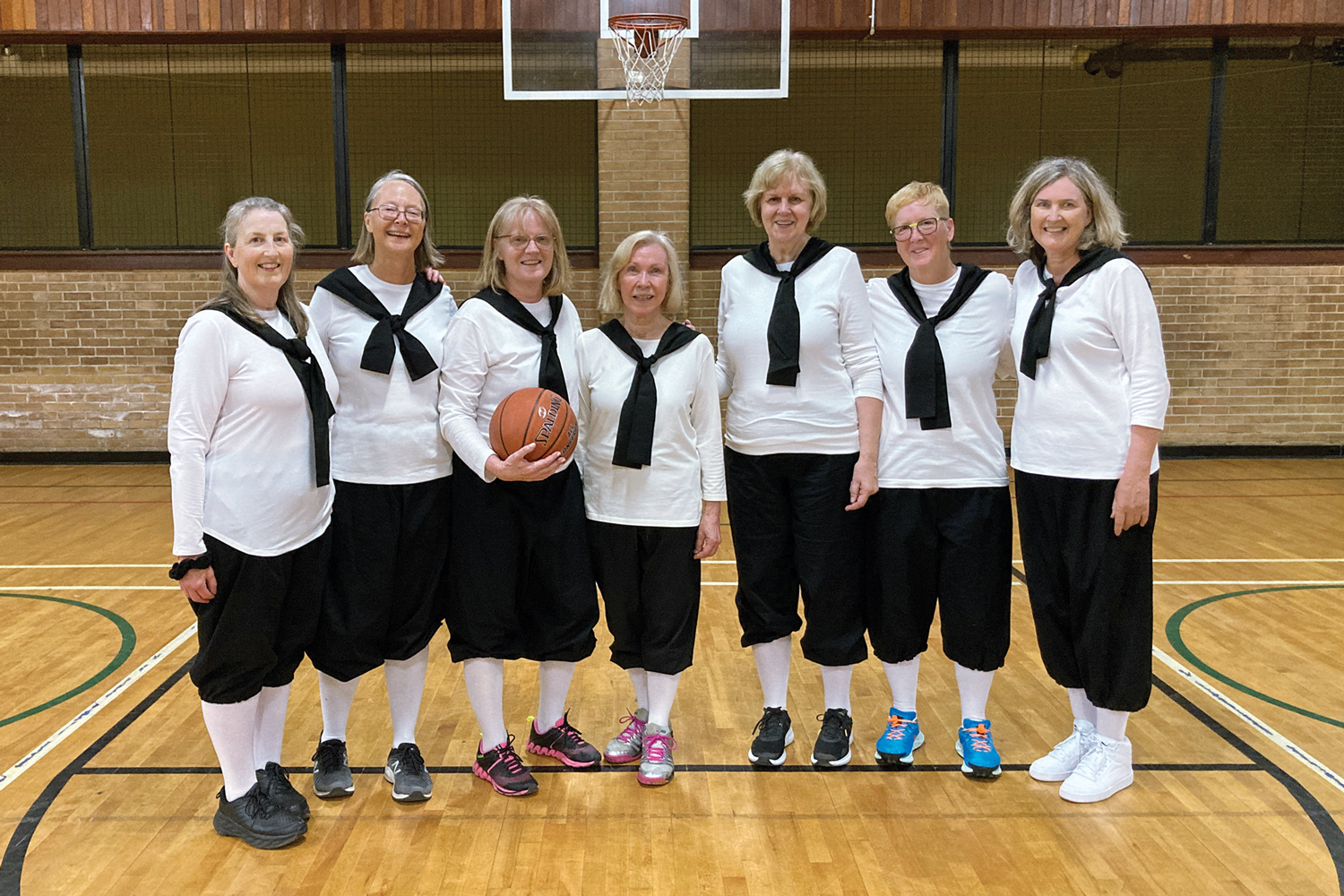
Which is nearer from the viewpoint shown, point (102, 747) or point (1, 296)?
point (102, 747)

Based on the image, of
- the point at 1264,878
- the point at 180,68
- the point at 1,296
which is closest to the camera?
the point at 1264,878

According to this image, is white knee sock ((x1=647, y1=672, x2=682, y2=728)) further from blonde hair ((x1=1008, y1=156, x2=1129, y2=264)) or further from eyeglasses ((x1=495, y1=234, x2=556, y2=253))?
blonde hair ((x1=1008, y1=156, x2=1129, y2=264))

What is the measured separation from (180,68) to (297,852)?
895 centimetres

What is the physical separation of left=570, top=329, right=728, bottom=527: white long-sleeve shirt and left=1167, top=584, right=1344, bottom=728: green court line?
2.35 m

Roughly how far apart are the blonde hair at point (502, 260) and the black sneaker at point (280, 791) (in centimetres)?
153

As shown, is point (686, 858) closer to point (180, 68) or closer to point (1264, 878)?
point (1264, 878)

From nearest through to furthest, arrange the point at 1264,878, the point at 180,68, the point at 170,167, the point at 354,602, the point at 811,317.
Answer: the point at 1264,878 → the point at 354,602 → the point at 811,317 → the point at 180,68 → the point at 170,167

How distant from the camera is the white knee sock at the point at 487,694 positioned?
3.12 m

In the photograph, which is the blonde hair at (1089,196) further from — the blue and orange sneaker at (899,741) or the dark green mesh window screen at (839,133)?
the dark green mesh window screen at (839,133)

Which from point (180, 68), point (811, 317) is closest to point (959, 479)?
point (811, 317)

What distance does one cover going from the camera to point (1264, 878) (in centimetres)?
271

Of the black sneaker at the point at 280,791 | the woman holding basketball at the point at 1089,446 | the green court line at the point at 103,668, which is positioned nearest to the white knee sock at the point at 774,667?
the woman holding basketball at the point at 1089,446

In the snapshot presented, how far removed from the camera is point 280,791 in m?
2.98

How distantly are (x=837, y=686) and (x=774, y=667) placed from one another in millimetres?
217
